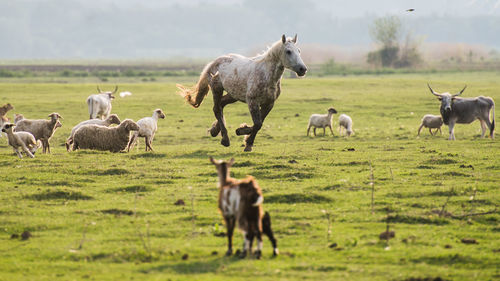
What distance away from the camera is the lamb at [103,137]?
18.2 metres

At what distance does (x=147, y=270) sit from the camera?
802cm

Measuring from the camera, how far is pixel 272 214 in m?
10.6

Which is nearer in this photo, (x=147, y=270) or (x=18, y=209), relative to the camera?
(x=147, y=270)

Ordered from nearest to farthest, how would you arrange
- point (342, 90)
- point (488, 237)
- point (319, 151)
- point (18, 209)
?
point (488, 237) → point (18, 209) → point (319, 151) → point (342, 90)

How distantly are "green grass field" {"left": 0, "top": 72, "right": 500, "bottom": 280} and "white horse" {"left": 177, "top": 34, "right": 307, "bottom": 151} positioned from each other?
104 centimetres

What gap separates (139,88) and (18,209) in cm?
3934

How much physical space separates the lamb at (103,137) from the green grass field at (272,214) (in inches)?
20.7

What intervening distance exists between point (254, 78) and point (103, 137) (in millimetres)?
Result: 4774

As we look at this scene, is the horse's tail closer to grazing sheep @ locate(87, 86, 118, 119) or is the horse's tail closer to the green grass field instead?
the green grass field

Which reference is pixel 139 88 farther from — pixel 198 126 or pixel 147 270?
pixel 147 270

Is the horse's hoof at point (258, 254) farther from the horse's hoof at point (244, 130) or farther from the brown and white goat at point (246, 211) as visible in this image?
the horse's hoof at point (244, 130)

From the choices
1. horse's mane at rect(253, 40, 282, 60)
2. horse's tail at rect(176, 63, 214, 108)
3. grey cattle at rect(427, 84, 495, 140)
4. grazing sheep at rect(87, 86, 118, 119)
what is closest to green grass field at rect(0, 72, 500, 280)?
horse's tail at rect(176, 63, 214, 108)

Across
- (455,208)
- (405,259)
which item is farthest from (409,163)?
(405,259)

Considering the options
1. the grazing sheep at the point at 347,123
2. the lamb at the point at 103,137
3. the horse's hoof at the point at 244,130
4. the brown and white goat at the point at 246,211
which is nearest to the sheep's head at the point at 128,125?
the lamb at the point at 103,137
